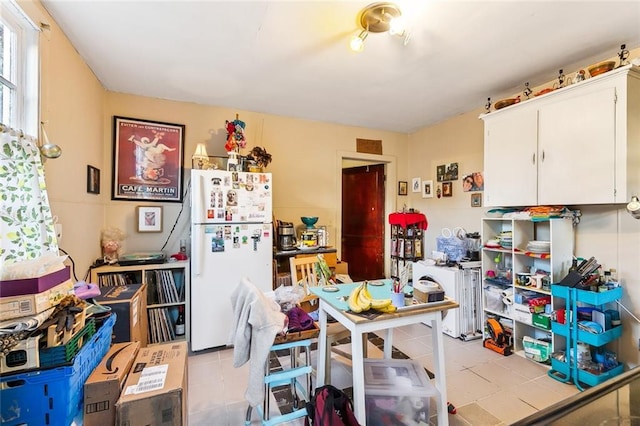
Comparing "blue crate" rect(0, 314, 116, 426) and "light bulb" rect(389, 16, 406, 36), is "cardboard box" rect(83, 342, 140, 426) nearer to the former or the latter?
"blue crate" rect(0, 314, 116, 426)

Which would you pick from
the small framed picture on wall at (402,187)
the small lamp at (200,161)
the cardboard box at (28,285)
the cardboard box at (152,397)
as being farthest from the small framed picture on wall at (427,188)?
the cardboard box at (28,285)

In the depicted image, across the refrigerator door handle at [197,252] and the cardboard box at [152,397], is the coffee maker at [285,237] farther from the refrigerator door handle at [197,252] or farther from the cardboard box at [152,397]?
the cardboard box at [152,397]

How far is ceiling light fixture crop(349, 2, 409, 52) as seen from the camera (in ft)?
5.43

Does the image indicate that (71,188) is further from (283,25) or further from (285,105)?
(285,105)

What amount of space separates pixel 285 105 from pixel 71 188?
6.93ft

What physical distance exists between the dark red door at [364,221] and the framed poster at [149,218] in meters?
2.87

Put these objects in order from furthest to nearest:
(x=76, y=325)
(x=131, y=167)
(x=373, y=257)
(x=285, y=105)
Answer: (x=373, y=257) < (x=285, y=105) < (x=131, y=167) < (x=76, y=325)

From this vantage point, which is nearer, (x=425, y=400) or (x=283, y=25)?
(x=425, y=400)

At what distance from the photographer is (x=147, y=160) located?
9.77 ft

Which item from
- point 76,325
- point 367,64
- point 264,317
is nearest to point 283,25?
point 367,64

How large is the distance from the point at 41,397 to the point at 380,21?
8.10 ft

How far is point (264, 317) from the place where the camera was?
60.2 inches

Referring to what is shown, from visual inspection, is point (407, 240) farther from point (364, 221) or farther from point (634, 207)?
point (634, 207)

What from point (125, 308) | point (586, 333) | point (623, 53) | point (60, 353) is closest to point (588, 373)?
point (586, 333)
